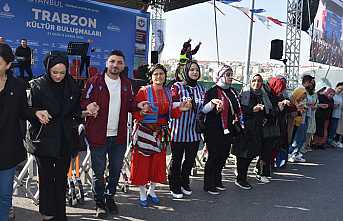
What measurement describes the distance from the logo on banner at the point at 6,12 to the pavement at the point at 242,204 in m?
4.56

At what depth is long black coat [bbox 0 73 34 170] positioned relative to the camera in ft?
10.7

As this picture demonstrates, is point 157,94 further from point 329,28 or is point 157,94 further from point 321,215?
point 329,28

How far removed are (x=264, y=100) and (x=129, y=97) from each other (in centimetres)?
246

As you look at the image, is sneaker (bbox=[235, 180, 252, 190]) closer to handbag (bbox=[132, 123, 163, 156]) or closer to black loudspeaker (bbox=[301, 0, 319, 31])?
handbag (bbox=[132, 123, 163, 156])

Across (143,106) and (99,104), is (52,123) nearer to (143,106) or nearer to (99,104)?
(99,104)

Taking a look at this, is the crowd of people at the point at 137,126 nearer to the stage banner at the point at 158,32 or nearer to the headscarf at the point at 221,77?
the headscarf at the point at 221,77

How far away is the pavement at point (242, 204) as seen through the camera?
4660mm

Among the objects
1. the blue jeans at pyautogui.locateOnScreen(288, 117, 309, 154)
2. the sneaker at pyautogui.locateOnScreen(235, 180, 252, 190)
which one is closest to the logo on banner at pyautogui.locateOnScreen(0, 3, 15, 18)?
the sneaker at pyautogui.locateOnScreen(235, 180, 252, 190)

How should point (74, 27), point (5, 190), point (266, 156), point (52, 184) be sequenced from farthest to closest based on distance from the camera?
point (74, 27)
point (266, 156)
point (52, 184)
point (5, 190)

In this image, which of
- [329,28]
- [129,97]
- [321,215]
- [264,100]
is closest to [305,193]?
[321,215]

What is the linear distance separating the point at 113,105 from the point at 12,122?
122cm

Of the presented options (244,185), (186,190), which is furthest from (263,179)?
(186,190)

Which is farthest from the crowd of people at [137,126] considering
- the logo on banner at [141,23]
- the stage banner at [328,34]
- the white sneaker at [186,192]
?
the stage banner at [328,34]

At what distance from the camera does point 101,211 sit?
4.43 m
